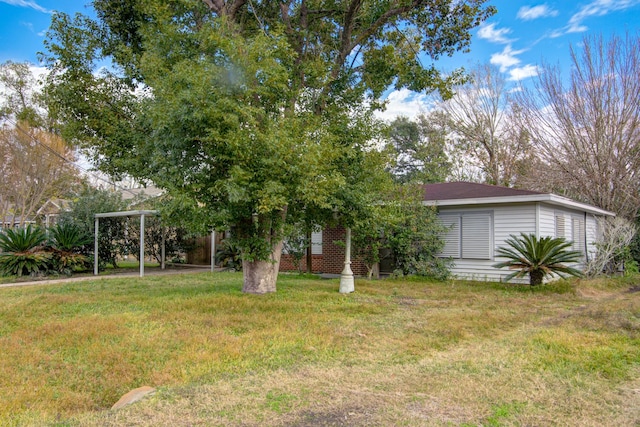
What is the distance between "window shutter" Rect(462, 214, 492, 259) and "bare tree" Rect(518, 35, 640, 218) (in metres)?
7.52

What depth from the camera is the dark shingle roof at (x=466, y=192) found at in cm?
1243

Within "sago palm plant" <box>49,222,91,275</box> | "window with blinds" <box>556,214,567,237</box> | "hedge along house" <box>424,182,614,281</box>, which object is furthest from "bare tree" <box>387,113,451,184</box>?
"sago palm plant" <box>49,222,91,275</box>

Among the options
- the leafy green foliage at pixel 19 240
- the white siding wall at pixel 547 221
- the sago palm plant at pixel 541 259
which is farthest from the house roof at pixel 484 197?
the leafy green foliage at pixel 19 240

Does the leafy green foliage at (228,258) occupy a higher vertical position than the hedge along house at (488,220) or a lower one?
lower

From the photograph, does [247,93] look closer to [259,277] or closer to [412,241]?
[259,277]

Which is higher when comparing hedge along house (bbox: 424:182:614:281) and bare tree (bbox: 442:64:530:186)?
bare tree (bbox: 442:64:530:186)

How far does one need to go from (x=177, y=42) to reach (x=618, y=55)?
1649 centimetres

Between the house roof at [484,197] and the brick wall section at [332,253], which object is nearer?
the house roof at [484,197]

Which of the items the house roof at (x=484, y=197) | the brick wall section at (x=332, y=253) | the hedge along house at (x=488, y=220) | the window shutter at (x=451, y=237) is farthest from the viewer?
the brick wall section at (x=332, y=253)

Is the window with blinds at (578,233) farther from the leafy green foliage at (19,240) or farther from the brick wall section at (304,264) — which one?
the leafy green foliage at (19,240)

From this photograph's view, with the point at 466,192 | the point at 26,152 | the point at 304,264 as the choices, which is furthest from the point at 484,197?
the point at 26,152

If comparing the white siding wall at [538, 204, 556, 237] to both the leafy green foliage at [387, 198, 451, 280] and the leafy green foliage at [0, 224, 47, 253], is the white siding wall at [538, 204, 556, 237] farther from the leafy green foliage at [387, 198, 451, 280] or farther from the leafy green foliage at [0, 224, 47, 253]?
the leafy green foliage at [0, 224, 47, 253]

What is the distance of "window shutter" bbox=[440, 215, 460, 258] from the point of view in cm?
1328

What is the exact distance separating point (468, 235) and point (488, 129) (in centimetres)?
1531
